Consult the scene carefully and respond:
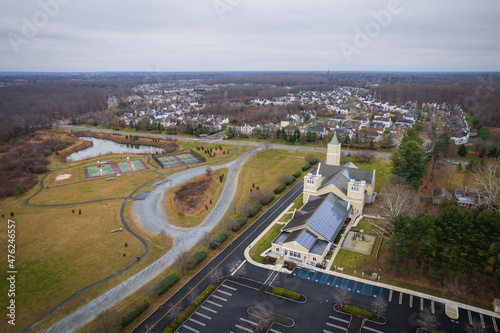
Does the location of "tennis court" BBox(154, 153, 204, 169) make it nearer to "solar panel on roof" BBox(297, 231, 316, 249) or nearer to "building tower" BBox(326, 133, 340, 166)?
"building tower" BBox(326, 133, 340, 166)

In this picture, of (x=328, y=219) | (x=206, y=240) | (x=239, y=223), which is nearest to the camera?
(x=206, y=240)

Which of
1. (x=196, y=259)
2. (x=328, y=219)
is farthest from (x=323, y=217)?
(x=196, y=259)

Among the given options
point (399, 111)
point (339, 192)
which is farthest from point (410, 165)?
point (399, 111)

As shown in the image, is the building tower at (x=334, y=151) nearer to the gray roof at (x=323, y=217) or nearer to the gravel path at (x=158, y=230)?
the gray roof at (x=323, y=217)

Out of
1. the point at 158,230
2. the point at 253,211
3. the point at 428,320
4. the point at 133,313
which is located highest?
the point at 428,320

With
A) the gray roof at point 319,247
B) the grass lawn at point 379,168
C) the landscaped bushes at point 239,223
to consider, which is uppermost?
the grass lawn at point 379,168

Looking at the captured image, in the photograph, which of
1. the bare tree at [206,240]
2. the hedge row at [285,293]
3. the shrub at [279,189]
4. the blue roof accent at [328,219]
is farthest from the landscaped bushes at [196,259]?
the shrub at [279,189]

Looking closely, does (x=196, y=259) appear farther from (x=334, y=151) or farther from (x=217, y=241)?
(x=334, y=151)
